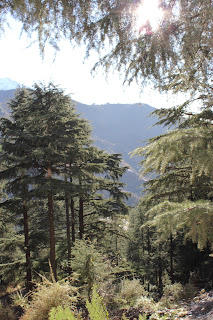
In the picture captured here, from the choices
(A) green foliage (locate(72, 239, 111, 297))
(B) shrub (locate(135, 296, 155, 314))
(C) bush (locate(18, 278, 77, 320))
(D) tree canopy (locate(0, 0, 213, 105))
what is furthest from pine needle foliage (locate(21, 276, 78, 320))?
(D) tree canopy (locate(0, 0, 213, 105))

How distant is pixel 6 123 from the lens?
437 inches

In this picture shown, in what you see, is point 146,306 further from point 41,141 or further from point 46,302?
point 41,141

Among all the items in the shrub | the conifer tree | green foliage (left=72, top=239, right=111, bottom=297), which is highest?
the conifer tree

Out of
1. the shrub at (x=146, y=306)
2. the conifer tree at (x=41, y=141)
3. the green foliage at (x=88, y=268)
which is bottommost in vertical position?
the shrub at (x=146, y=306)

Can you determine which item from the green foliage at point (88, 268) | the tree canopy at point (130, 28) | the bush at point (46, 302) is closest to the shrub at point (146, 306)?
the green foliage at point (88, 268)

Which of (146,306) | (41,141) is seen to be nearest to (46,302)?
(146,306)

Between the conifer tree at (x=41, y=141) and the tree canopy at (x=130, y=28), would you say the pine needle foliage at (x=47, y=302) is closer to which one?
the tree canopy at (x=130, y=28)

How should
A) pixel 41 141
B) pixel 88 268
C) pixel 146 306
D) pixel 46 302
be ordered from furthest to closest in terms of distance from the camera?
pixel 41 141
pixel 88 268
pixel 146 306
pixel 46 302

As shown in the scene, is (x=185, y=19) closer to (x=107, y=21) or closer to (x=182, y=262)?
(x=107, y=21)

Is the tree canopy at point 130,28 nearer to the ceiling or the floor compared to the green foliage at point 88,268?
nearer to the ceiling

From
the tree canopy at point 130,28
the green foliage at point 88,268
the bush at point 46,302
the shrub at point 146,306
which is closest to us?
the tree canopy at point 130,28

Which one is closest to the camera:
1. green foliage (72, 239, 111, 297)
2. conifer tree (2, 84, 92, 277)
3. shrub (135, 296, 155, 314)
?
shrub (135, 296, 155, 314)

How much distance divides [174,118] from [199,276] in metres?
12.4

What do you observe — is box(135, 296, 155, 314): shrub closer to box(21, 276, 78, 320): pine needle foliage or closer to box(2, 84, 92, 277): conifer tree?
box(21, 276, 78, 320): pine needle foliage
